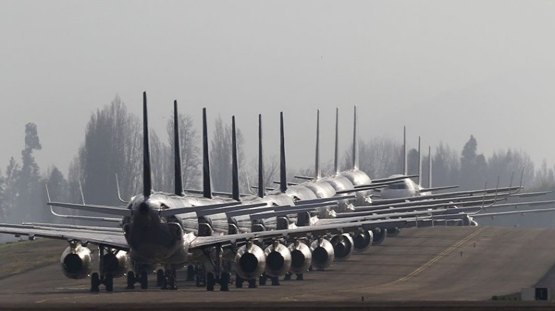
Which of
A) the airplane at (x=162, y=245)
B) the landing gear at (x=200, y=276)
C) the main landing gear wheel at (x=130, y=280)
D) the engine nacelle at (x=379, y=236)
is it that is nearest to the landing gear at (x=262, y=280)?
the airplane at (x=162, y=245)

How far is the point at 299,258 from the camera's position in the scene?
102 m

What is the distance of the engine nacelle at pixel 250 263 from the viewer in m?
90.0

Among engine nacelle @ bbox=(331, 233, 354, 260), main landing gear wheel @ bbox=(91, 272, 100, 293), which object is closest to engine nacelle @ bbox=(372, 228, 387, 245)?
engine nacelle @ bbox=(331, 233, 354, 260)

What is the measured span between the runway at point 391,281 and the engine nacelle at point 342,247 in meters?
0.69

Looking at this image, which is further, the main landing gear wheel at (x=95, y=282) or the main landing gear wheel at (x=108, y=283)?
the main landing gear wheel at (x=108, y=283)

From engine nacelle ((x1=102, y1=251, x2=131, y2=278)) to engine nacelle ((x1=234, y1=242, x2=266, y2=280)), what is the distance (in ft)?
20.7

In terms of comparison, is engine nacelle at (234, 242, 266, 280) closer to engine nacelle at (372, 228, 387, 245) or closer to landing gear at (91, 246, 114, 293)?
landing gear at (91, 246, 114, 293)

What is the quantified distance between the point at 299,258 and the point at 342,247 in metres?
18.1

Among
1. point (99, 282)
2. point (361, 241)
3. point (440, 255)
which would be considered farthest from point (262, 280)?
point (361, 241)

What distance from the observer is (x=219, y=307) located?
61844 millimetres

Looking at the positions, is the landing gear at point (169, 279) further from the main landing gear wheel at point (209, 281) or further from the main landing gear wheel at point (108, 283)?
the main landing gear wheel at point (108, 283)

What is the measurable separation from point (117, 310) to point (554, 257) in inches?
2580

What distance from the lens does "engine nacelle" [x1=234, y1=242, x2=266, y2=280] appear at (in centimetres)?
9000

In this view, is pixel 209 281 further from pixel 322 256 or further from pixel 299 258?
pixel 322 256
